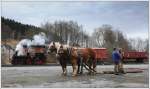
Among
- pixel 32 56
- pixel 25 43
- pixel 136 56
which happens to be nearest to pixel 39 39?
pixel 25 43

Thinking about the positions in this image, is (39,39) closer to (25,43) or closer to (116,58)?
(25,43)

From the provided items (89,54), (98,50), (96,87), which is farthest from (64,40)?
(96,87)

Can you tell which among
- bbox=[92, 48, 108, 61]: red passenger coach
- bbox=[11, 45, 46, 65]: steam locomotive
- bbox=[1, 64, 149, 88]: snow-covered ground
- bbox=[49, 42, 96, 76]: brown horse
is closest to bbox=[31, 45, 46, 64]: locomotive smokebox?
bbox=[11, 45, 46, 65]: steam locomotive

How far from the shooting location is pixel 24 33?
4806 cm

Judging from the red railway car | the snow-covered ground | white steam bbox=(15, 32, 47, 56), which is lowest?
the snow-covered ground

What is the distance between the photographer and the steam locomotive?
3878cm

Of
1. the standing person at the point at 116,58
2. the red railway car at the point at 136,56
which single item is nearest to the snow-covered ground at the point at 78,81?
the standing person at the point at 116,58

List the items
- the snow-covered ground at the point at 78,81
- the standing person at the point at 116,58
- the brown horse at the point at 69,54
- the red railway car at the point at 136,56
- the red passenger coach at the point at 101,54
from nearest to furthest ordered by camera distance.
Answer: the snow-covered ground at the point at 78,81, the brown horse at the point at 69,54, the standing person at the point at 116,58, the red passenger coach at the point at 101,54, the red railway car at the point at 136,56

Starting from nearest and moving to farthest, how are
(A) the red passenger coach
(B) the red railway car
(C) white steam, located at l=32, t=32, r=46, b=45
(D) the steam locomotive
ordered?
1. (D) the steam locomotive
2. (C) white steam, located at l=32, t=32, r=46, b=45
3. (A) the red passenger coach
4. (B) the red railway car

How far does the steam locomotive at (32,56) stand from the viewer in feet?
127

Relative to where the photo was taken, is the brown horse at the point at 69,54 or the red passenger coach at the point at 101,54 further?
the red passenger coach at the point at 101,54

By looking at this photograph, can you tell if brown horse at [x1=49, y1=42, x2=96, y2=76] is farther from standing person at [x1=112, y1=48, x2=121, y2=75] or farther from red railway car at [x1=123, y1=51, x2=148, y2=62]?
red railway car at [x1=123, y1=51, x2=148, y2=62]

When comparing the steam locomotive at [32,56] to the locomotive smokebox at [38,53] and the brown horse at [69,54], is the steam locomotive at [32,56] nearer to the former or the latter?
the locomotive smokebox at [38,53]

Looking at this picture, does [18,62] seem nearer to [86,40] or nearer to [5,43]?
[5,43]
